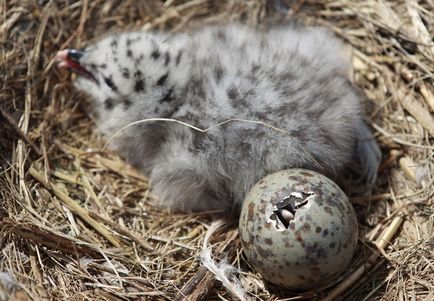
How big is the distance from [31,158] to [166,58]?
787 millimetres

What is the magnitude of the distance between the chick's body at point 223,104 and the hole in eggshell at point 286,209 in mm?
272

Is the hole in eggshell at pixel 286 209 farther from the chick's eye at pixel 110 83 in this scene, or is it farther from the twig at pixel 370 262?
the chick's eye at pixel 110 83

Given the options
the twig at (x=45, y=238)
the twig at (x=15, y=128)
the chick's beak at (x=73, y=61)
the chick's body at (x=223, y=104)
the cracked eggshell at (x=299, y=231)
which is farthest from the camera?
the chick's beak at (x=73, y=61)

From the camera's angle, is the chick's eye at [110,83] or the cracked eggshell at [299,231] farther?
the chick's eye at [110,83]

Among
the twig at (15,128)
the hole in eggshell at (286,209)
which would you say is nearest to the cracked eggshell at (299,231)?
the hole in eggshell at (286,209)

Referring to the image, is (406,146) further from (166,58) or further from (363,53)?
(166,58)

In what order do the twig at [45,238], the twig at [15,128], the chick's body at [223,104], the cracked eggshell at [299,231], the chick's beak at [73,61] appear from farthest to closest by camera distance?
1. the chick's beak at [73,61]
2. the twig at [15,128]
3. the chick's body at [223,104]
4. the twig at [45,238]
5. the cracked eggshell at [299,231]

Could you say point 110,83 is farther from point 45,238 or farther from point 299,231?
point 299,231

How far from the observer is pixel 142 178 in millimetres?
2736

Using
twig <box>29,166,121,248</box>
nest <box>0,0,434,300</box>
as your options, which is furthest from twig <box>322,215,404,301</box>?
twig <box>29,166,121,248</box>

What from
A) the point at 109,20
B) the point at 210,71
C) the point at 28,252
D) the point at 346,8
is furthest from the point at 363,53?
the point at 28,252

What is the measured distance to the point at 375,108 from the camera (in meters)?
2.79

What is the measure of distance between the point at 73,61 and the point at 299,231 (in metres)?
1.49

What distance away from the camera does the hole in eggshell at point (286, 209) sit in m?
2.00
